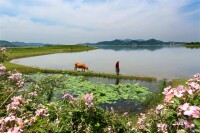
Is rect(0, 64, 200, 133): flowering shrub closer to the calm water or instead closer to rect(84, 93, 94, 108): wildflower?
rect(84, 93, 94, 108): wildflower

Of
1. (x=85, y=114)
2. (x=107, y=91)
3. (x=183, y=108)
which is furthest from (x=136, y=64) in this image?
(x=183, y=108)

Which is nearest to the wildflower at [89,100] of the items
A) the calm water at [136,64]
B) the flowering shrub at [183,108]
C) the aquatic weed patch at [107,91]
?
the flowering shrub at [183,108]

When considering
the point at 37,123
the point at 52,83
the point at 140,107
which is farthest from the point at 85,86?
the point at 37,123

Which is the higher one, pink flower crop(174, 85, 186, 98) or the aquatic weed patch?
pink flower crop(174, 85, 186, 98)

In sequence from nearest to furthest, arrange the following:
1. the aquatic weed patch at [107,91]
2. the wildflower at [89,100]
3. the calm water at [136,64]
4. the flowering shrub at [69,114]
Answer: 1. the flowering shrub at [69,114]
2. the wildflower at [89,100]
3. the aquatic weed patch at [107,91]
4. the calm water at [136,64]

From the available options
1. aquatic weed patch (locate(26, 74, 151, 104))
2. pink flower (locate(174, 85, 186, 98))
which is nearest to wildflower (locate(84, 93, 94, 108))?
pink flower (locate(174, 85, 186, 98))

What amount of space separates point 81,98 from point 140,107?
1134cm

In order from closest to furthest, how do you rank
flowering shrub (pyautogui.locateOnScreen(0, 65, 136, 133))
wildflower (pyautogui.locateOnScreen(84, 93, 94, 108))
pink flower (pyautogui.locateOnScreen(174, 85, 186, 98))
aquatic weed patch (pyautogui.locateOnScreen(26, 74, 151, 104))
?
pink flower (pyautogui.locateOnScreen(174, 85, 186, 98))
flowering shrub (pyautogui.locateOnScreen(0, 65, 136, 133))
wildflower (pyautogui.locateOnScreen(84, 93, 94, 108))
aquatic weed patch (pyautogui.locateOnScreen(26, 74, 151, 104))

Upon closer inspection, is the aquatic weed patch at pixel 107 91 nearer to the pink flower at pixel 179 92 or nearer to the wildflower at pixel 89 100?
the wildflower at pixel 89 100

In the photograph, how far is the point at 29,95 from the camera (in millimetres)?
6371

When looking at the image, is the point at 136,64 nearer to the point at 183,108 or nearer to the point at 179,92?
the point at 179,92

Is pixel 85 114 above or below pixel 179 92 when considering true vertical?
below

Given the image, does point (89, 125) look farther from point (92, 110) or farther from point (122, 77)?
point (122, 77)

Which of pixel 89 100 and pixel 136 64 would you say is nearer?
pixel 89 100
